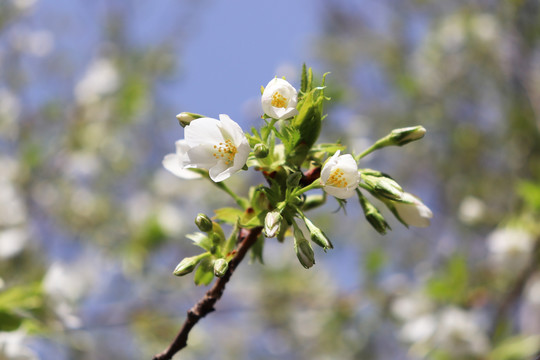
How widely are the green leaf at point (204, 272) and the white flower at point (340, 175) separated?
0.36 m

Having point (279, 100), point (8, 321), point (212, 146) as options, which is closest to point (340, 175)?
point (279, 100)

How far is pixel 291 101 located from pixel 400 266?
5796 millimetres

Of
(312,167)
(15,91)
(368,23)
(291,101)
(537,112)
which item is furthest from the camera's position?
(368,23)

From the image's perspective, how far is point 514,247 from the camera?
264 cm

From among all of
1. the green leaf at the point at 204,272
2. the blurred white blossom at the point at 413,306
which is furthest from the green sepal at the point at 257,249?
the blurred white blossom at the point at 413,306

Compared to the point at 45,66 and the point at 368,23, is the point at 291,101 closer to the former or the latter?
the point at 45,66

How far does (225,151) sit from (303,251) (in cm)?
35

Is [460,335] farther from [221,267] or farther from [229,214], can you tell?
[221,267]

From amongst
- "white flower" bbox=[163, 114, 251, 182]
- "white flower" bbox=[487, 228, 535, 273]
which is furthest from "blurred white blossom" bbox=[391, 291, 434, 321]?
"white flower" bbox=[163, 114, 251, 182]

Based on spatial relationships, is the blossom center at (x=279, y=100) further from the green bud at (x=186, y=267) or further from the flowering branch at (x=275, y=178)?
the green bud at (x=186, y=267)

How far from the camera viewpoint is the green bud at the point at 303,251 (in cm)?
107

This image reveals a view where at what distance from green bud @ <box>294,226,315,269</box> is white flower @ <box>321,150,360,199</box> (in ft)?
0.44

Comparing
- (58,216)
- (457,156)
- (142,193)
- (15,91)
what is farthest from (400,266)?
(15,91)

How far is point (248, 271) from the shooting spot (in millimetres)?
7141
